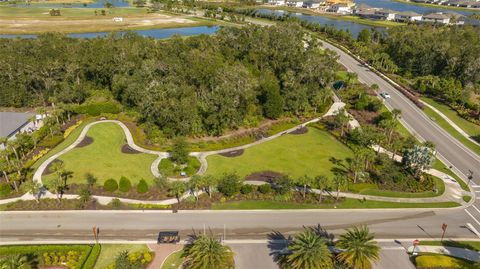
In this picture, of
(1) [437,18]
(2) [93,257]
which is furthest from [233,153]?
(1) [437,18]

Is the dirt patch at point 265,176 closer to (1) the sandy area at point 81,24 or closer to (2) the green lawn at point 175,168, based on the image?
(2) the green lawn at point 175,168

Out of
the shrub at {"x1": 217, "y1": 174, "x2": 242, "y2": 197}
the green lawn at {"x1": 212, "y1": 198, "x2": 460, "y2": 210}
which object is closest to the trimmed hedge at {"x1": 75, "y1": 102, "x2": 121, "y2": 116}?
the shrub at {"x1": 217, "y1": 174, "x2": 242, "y2": 197}

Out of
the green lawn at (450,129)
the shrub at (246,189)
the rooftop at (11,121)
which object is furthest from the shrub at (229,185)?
the green lawn at (450,129)

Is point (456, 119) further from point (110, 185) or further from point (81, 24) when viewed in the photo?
point (81, 24)

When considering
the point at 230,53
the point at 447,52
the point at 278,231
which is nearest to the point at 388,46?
the point at 447,52

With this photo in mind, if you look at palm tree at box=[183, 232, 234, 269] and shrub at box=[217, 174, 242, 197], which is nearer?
palm tree at box=[183, 232, 234, 269]

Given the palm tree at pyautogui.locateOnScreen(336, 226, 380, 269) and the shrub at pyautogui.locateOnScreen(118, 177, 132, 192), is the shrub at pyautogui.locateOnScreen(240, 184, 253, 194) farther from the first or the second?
the palm tree at pyautogui.locateOnScreen(336, 226, 380, 269)
